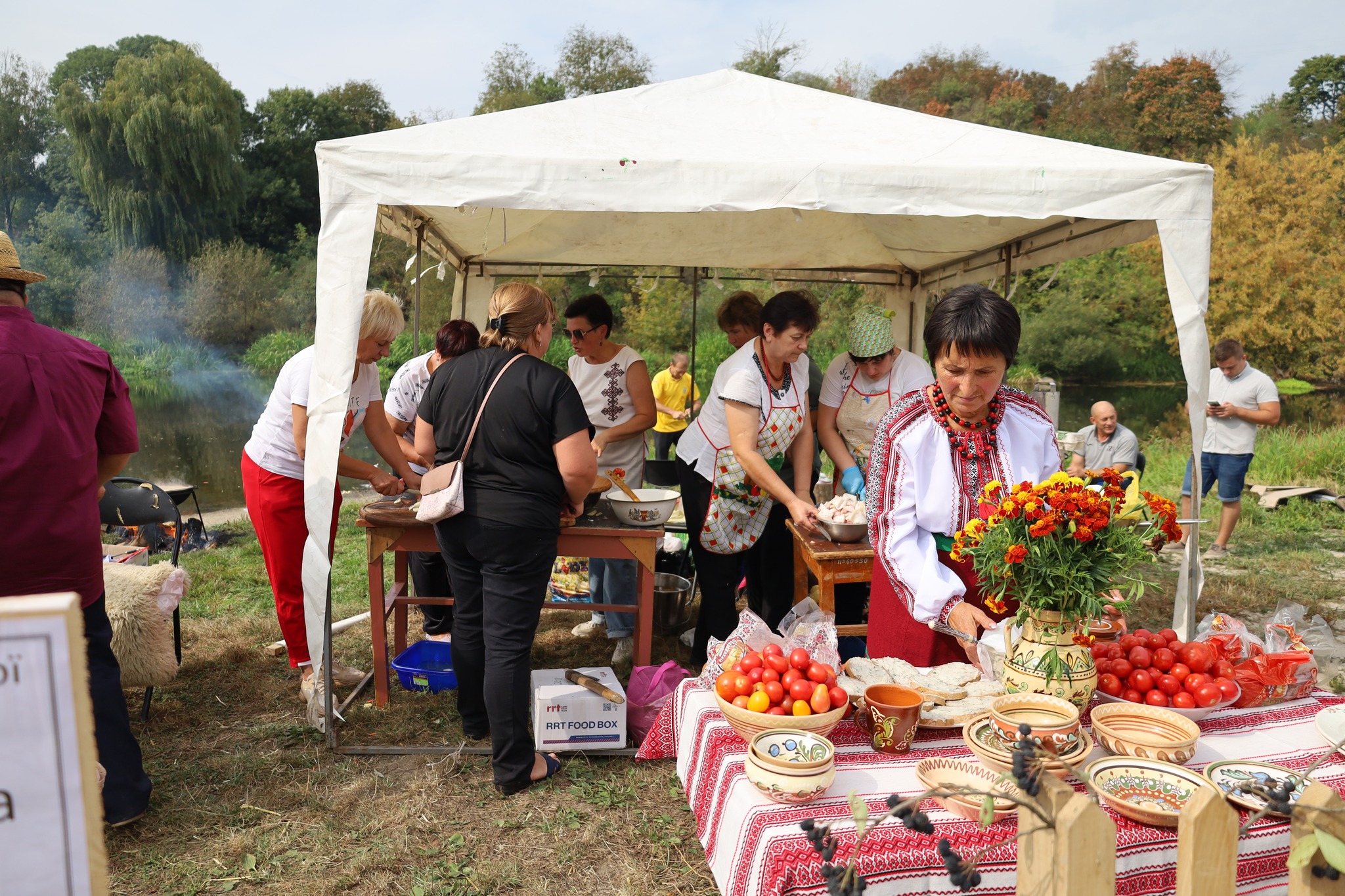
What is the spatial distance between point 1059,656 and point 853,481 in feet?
7.56

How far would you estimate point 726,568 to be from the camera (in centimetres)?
388

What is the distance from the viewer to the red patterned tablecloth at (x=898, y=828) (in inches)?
54.6

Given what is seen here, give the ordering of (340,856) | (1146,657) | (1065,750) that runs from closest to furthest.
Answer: (1065,750), (1146,657), (340,856)

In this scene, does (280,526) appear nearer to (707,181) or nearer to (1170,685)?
(707,181)

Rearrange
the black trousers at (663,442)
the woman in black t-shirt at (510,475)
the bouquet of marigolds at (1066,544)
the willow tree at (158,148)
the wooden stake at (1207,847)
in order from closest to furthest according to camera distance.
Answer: the wooden stake at (1207,847) → the bouquet of marigolds at (1066,544) → the woman in black t-shirt at (510,475) → the black trousers at (663,442) → the willow tree at (158,148)

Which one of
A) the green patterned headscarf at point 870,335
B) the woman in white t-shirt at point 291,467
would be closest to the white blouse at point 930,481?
the green patterned headscarf at point 870,335

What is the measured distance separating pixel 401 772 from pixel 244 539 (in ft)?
15.9

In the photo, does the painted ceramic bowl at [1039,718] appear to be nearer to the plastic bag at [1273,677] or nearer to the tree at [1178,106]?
the plastic bag at [1273,677]

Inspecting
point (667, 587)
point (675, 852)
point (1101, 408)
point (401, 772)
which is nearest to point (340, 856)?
point (401, 772)

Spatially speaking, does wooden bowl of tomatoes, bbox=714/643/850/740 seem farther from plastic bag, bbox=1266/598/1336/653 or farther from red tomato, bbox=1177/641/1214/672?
plastic bag, bbox=1266/598/1336/653

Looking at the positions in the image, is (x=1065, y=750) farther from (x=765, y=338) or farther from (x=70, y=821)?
(x=765, y=338)

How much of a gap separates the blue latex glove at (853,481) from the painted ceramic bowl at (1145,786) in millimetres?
2339

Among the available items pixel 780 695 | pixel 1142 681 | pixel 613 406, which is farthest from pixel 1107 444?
pixel 780 695

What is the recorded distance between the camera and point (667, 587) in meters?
4.64
